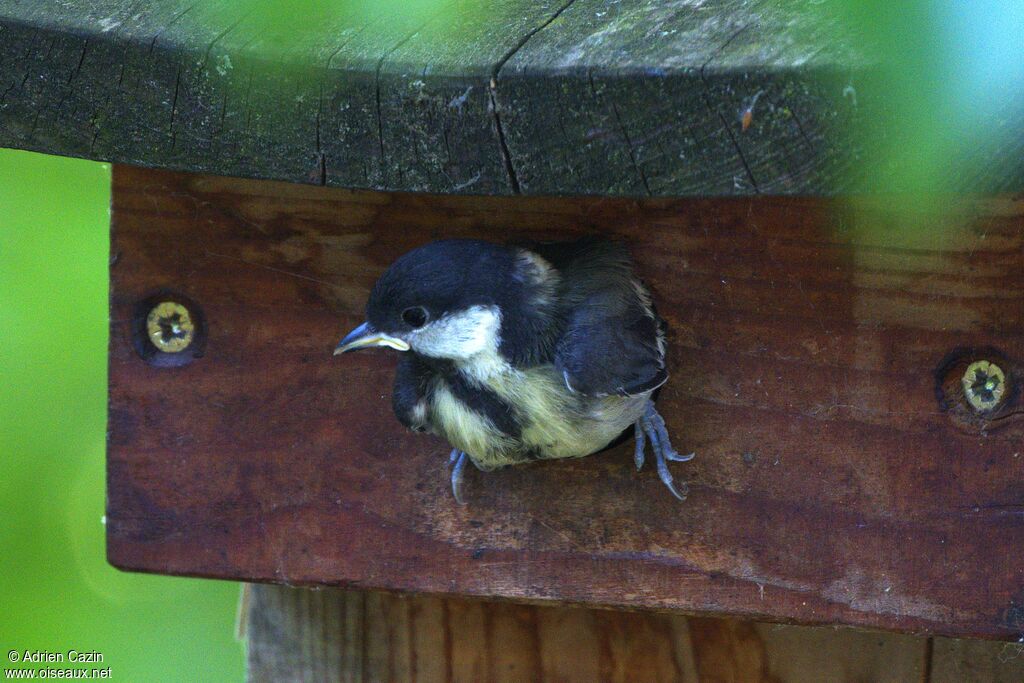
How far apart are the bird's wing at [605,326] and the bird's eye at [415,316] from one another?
227mm

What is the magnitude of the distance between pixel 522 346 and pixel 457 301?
142 mm

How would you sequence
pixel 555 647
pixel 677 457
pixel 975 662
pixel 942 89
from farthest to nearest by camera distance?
1. pixel 555 647
2. pixel 975 662
3. pixel 677 457
4. pixel 942 89

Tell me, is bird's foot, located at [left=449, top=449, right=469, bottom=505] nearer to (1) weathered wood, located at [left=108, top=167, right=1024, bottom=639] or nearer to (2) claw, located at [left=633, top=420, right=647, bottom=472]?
Answer: (1) weathered wood, located at [left=108, top=167, right=1024, bottom=639]

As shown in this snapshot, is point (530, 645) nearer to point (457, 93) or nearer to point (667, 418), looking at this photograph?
point (667, 418)

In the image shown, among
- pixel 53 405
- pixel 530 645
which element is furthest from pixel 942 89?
pixel 53 405

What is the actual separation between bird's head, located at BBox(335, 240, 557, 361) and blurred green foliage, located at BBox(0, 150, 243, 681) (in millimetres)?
1660

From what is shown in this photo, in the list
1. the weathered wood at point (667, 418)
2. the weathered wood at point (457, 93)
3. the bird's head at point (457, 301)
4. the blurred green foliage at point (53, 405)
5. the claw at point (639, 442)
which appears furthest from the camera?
the blurred green foliage at point (53, 405)

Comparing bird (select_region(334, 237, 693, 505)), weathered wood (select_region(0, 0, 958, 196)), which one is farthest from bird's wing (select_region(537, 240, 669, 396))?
weathered wood (select_region(0, 0, 958, 196))

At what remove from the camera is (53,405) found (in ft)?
10.9

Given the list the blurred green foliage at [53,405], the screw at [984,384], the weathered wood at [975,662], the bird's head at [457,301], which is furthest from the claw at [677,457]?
the blurred green foliage at [53,405]

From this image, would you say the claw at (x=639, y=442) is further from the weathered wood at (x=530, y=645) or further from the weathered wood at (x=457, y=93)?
the weathered wood at (x=457, y=93)

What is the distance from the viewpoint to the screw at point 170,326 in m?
2.20

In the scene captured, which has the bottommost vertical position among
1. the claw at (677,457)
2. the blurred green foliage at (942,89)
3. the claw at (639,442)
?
the claw at (677,457)

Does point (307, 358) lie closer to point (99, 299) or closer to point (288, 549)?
point (288, 549)
